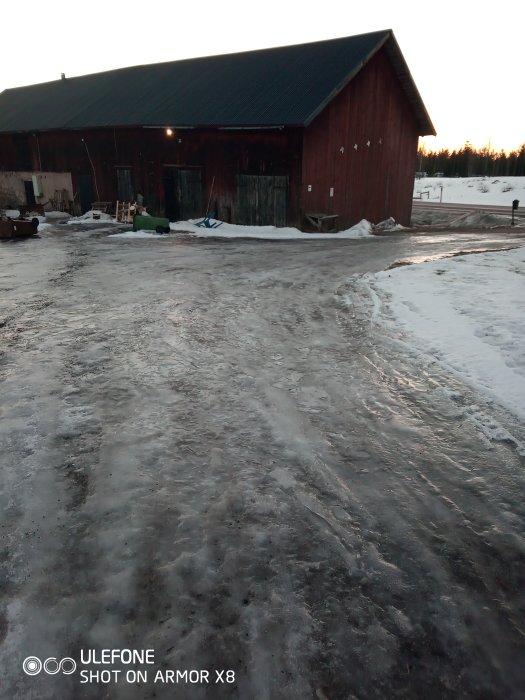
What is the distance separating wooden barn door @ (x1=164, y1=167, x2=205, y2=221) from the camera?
75.7 feet

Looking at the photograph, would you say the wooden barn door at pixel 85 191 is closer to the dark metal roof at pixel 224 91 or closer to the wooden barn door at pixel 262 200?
the dark metal roof at pixel 224 91

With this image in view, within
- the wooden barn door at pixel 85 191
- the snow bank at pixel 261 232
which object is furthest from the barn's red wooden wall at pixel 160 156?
the snow bank at pixel 261 232

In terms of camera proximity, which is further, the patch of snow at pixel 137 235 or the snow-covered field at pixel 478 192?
the snow-covered field at pixel 478 192

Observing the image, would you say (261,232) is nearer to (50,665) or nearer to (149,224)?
(149,224)

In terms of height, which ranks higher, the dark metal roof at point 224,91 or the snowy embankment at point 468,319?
the dark metal roof at point 224,91

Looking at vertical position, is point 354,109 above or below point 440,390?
above

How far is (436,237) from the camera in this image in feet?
63.7

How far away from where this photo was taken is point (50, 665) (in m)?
2.63

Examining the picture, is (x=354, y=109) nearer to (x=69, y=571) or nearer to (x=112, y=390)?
(x=112, y=390)

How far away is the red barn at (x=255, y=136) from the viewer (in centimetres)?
2019

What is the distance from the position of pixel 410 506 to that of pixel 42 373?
15.6 ft

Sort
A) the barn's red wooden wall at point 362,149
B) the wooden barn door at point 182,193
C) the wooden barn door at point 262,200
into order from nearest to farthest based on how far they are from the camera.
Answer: the barn's red wooden wall at point 362,149 < the wooden barn door at point 262,200 < the wooden barn door at point 182,193

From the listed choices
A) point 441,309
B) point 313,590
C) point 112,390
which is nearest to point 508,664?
point 313,590

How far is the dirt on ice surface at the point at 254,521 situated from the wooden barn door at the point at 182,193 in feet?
56.8
